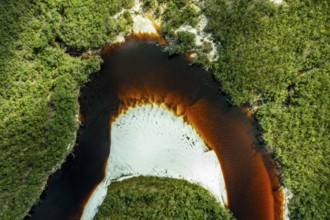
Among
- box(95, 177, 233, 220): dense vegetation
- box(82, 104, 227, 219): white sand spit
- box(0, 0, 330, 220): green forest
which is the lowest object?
box(95, 177, 233, 220): dense vegetation

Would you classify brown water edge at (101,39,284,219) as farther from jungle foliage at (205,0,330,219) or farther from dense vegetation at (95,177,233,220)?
dense vegetation at (95,177,233,220)

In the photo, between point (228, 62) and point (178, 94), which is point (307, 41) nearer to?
point (228, 62)

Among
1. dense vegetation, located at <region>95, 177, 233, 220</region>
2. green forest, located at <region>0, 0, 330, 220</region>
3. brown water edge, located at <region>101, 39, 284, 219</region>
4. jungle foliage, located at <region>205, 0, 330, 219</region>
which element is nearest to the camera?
dense vegetation, located at <region>95, 177, 233, 220</region>

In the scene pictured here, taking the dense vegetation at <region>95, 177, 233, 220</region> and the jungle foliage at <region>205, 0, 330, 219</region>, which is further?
the jungle foliage at <region>205, 0, 330, 219</region>

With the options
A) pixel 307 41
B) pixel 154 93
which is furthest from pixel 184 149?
pixel 307 41

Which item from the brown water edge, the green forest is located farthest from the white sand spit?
the green forest

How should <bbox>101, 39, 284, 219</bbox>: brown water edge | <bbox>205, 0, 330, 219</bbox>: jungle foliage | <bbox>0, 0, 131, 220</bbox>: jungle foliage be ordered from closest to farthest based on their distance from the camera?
<bbox>205, 0, 330, 219</bbox>: jungle foliage, <bbox>0, 0, 131, 220</bbox>: jungle foliage, <bbox>101, 39, 284, 219</bbox>: brown water edge

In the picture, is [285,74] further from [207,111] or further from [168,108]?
[168,108]
